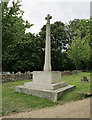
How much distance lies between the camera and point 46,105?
5.17 m

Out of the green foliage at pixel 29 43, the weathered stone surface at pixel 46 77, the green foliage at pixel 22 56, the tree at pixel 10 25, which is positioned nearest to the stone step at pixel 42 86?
the weathered stone surface at pixel 46 77

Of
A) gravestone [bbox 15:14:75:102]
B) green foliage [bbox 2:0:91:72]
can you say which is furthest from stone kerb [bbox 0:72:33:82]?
gravestone [bbox 15:14:75:102]

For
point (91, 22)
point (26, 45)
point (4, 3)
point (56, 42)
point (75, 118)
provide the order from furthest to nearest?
point (56, 42) → point (26, 45) → point (4, 3) → point (91, 22) → point (75, 118)

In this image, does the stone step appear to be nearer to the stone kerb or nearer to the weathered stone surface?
the weathered stone surface

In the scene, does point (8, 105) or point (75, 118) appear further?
point (8, 105)

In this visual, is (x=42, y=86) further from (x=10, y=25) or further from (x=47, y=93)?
(x=10, y=25)

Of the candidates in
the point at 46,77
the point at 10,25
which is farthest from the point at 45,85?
the point at 10,25

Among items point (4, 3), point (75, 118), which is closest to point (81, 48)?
point (4, 3)

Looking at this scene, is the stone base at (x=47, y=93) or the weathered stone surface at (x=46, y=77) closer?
the stone base at (x=47, y=93)

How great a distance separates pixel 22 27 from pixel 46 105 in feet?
31.8

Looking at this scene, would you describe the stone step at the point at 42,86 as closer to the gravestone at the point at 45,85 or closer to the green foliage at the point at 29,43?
the gravestone at the point at 45,85

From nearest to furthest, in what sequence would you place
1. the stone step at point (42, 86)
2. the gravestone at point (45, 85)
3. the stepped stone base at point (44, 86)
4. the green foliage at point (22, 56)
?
the stepped stone base at point (44, 86)
the gravestone at point (45, 85)
the stone step at point (42, 86)
the green foliage at point (22, 56)

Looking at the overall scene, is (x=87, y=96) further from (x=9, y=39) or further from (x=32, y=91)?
(x=9, y=39)

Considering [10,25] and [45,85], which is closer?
[45,85]
